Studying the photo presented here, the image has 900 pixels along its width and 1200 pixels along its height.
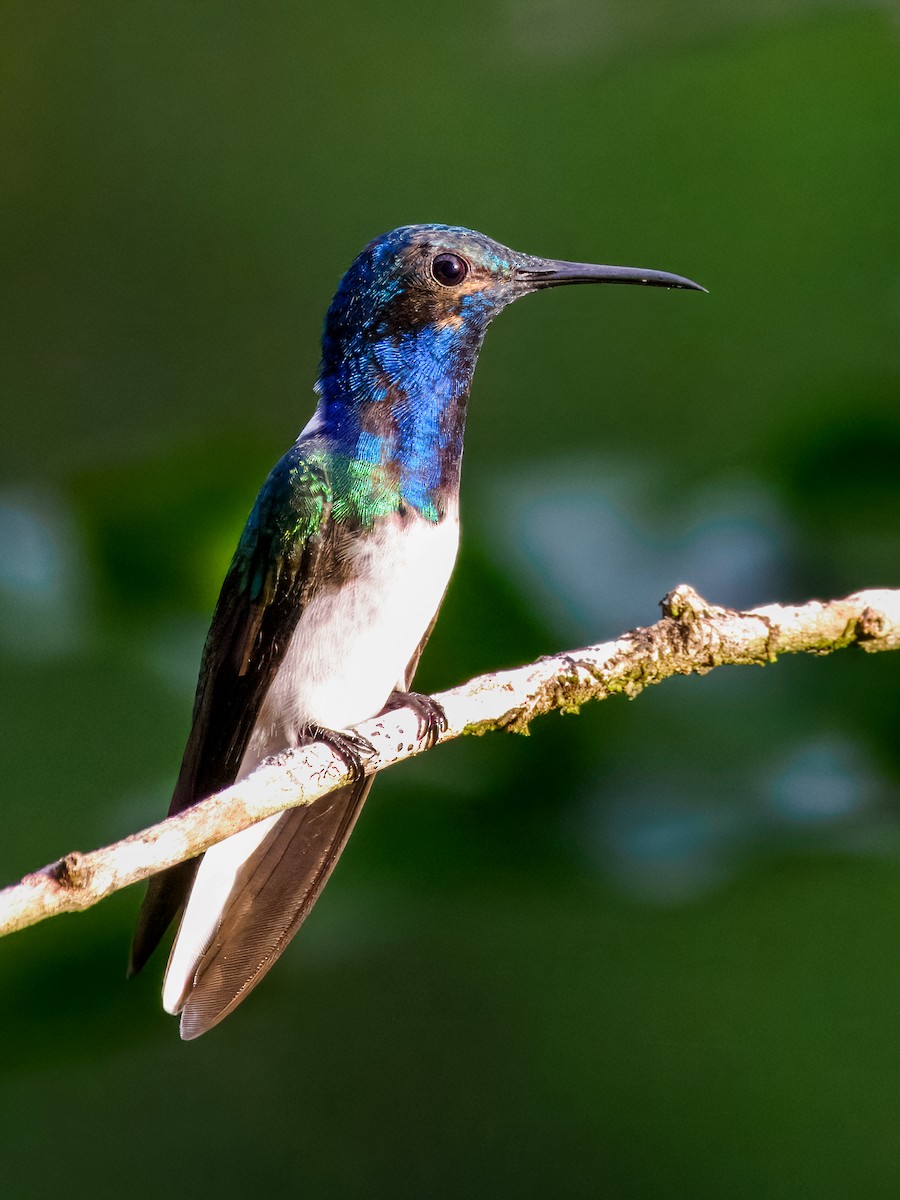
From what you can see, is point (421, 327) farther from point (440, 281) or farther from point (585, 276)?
point (585, 276)

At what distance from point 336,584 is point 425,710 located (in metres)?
0.18

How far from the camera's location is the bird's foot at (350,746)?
1.44 meters

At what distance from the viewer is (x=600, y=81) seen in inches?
97.7

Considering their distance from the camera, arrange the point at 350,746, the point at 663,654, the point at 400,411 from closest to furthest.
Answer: the point at 663,654
the point at 350,746
the point at 400,411

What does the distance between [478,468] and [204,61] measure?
4.96ft

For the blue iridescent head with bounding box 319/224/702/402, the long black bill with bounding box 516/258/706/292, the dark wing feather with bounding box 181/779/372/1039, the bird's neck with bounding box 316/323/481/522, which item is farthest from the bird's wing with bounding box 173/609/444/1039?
the long black bill with bounding box 516/258/706/292

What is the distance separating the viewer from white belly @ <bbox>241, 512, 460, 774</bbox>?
5.01 ft

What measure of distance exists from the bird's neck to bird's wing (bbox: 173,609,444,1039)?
248 millimetres

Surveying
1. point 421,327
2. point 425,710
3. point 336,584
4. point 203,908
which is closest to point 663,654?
point 425,710

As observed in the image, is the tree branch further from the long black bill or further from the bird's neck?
the long black bill

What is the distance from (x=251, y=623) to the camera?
1.58m

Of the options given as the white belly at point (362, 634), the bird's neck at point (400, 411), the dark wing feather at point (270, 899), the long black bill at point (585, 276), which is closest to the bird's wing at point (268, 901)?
the dark wing feather at point (270, 899)

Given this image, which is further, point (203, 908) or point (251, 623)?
point (203, 908)

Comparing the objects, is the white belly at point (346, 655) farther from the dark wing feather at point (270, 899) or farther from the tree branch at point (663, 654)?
the tree branch at point (663, 654)
